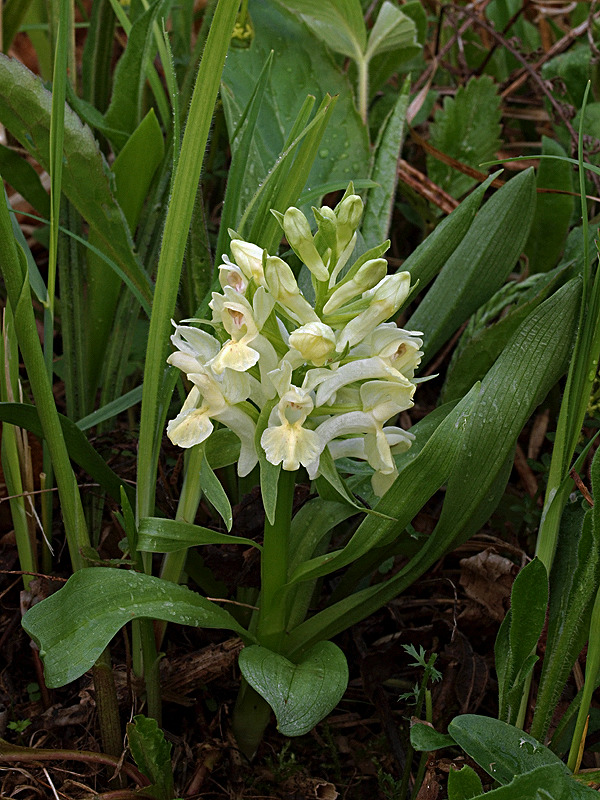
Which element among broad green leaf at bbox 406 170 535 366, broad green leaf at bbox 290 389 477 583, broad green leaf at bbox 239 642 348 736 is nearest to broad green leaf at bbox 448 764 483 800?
broad green leaf at bbox 239 642 348 736

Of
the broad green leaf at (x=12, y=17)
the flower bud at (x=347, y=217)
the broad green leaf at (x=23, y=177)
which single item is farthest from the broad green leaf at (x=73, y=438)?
the broad green leaf at (x=12, y=17)

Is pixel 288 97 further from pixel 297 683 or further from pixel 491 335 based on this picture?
pixel 297 683

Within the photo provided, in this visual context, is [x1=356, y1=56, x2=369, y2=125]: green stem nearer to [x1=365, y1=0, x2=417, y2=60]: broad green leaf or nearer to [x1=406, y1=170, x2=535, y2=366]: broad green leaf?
[x1=365, y1=0, x2=417, y2=60]: broad green leaf

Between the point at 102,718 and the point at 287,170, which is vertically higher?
the point at 287,170

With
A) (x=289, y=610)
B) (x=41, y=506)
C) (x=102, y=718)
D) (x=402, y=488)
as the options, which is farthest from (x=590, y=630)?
(x=41, y=506)

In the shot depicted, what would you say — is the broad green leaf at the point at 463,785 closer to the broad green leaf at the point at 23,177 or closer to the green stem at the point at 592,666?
the green stem at the point at 592,666

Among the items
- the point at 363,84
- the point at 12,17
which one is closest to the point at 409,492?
the point at 363,84

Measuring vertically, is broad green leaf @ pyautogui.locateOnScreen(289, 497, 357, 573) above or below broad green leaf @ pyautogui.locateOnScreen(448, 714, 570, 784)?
above

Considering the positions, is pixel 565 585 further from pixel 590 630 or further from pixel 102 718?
pixel 102 718
